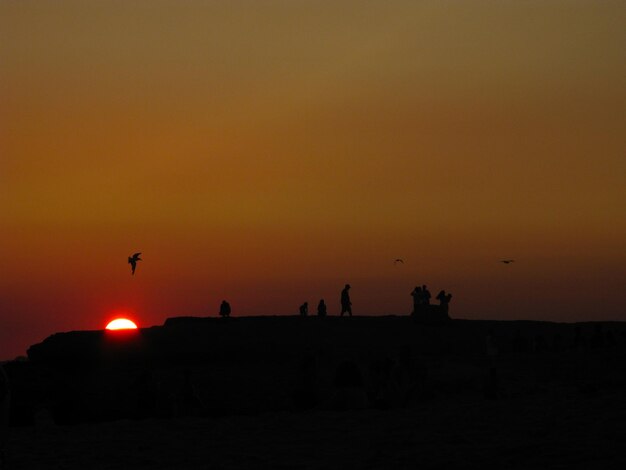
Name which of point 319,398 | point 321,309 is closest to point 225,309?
point 321,309

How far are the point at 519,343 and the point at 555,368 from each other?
5.86 meters

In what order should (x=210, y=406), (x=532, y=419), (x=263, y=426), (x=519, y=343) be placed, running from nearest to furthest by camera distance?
1. (x=532, y=419)
2. (x=263, y=426)
3. (x=210, y=406)
4. (x=519, y=343)

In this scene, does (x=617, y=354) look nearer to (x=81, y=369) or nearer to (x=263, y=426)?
(x=263, y=426)

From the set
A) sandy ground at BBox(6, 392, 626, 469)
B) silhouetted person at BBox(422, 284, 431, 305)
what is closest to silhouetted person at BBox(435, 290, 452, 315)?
silhouetted person at BBox(422, 284, 431, 305)

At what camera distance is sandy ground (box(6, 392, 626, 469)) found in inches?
534

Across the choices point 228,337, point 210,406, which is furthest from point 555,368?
point 228,337

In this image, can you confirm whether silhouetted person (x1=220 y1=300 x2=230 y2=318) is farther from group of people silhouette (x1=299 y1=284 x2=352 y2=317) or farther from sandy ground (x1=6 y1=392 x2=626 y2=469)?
sandy ground (x1=6 y1=392 x2=626 y2=469)

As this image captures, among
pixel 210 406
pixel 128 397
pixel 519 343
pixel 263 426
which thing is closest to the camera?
pixel 263 426

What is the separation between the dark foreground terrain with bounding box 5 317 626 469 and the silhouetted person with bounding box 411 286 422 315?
684mm

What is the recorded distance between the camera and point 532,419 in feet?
54.0

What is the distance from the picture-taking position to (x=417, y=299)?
4228 centimetres

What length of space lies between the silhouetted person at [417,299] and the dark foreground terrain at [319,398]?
684 mm

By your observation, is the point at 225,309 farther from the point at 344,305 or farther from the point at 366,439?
the point at 366,439

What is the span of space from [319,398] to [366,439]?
7.88 metres
